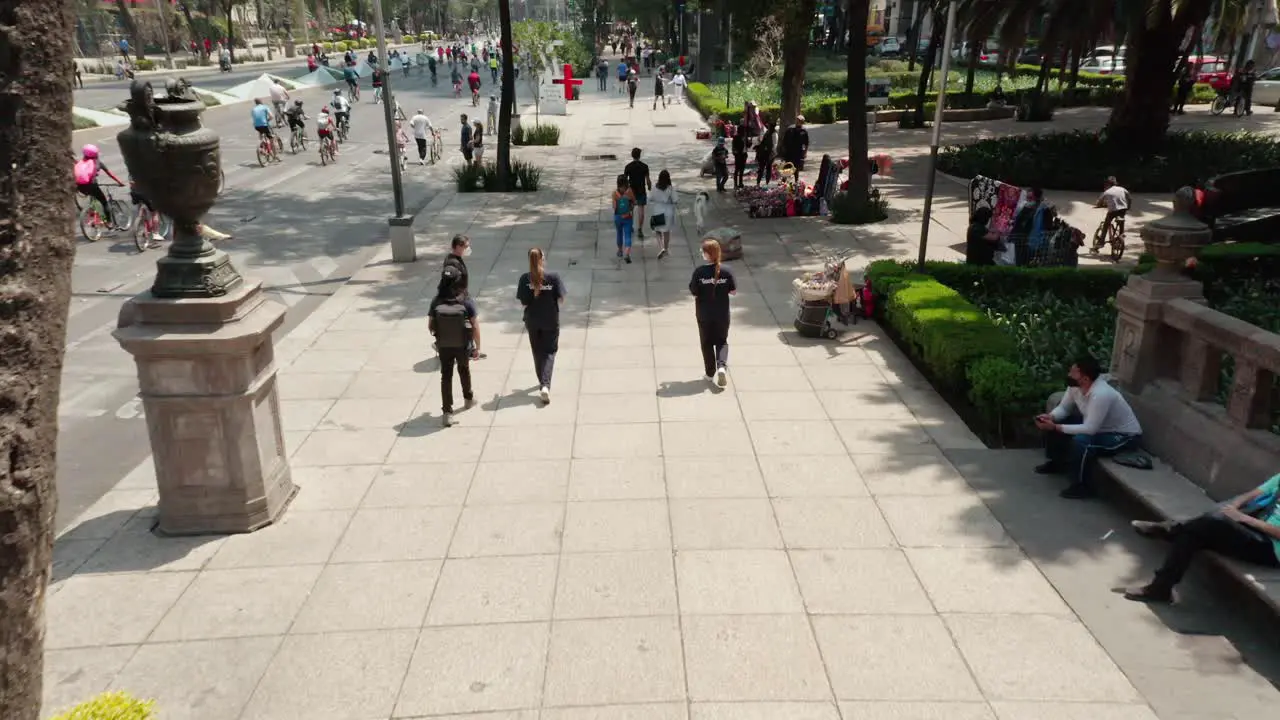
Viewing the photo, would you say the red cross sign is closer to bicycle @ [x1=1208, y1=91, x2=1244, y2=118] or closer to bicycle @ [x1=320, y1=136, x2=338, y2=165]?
bicycle @ [x1=320, y1=136, x2=338, y2=165]

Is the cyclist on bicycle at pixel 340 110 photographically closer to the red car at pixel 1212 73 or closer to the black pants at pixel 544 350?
the black pants at pixel 544 350

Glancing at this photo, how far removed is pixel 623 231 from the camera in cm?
1479

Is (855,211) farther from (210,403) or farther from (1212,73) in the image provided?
(1212,73)

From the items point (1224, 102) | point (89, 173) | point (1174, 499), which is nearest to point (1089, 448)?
point (1174, 499)

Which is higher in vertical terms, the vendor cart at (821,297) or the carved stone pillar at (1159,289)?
the carved stone pillar at (1159,289)

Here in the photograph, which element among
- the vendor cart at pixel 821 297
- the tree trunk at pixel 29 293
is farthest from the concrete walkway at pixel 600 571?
the tree trunk at pixel 29 293

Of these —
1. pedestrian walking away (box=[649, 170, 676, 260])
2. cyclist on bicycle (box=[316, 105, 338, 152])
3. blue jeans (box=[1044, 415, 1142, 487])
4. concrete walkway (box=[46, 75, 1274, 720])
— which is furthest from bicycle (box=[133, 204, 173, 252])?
blue jeans (box=[1044, 415, 1142, 487])

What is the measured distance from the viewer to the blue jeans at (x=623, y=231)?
14.5m

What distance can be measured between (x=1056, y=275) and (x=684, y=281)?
5360mm

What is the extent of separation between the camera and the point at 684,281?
1399cm

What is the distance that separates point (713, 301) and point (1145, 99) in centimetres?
1867

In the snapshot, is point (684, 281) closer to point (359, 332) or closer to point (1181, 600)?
point (359, 332)

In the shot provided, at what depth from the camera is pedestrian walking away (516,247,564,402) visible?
29.1ft

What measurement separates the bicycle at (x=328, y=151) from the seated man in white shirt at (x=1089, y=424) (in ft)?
78.8
